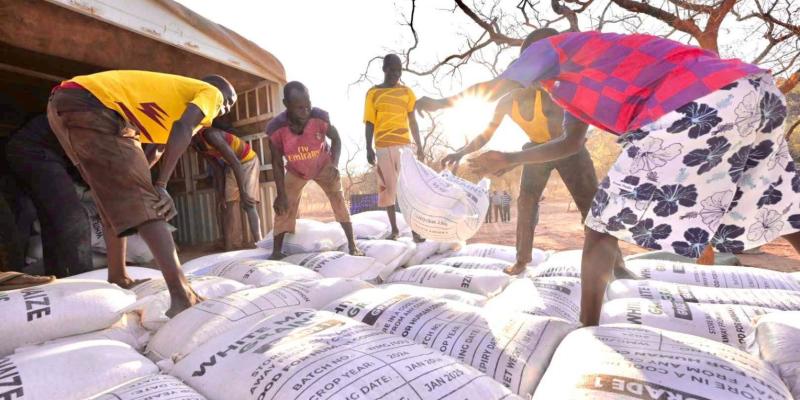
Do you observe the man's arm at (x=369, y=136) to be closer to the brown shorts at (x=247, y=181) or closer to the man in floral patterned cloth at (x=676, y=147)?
the brown shorts at (x=247, y=181)

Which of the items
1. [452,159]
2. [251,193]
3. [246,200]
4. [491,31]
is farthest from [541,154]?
[491,31]

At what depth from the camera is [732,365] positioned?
0.87 metres

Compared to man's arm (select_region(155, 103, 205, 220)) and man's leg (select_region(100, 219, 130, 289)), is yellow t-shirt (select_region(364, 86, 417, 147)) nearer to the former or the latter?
man's arm (select_region(155, 103, 205, 220))

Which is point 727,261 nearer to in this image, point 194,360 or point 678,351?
point 678,351

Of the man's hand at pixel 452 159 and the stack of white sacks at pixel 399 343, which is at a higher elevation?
the man's hand at pixel 452 159

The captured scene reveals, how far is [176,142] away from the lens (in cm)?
158

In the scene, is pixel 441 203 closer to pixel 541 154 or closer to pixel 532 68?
pixel 541 154

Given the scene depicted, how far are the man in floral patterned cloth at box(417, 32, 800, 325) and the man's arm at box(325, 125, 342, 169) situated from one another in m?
2.02

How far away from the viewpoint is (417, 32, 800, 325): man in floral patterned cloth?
1118 mm

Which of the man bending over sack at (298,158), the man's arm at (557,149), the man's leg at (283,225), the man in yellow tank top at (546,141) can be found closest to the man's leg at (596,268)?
the man's arm at (557,149)

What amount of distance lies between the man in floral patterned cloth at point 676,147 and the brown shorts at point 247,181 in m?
3.29

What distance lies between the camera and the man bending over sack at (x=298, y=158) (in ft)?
9.74

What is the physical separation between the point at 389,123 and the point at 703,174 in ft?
8.57

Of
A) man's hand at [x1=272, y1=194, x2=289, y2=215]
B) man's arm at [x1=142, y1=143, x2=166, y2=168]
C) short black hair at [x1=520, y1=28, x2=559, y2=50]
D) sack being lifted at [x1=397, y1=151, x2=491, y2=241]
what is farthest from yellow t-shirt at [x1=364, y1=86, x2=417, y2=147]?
man's arm at [x1=142, y1=143, x2=166, y2=168]
